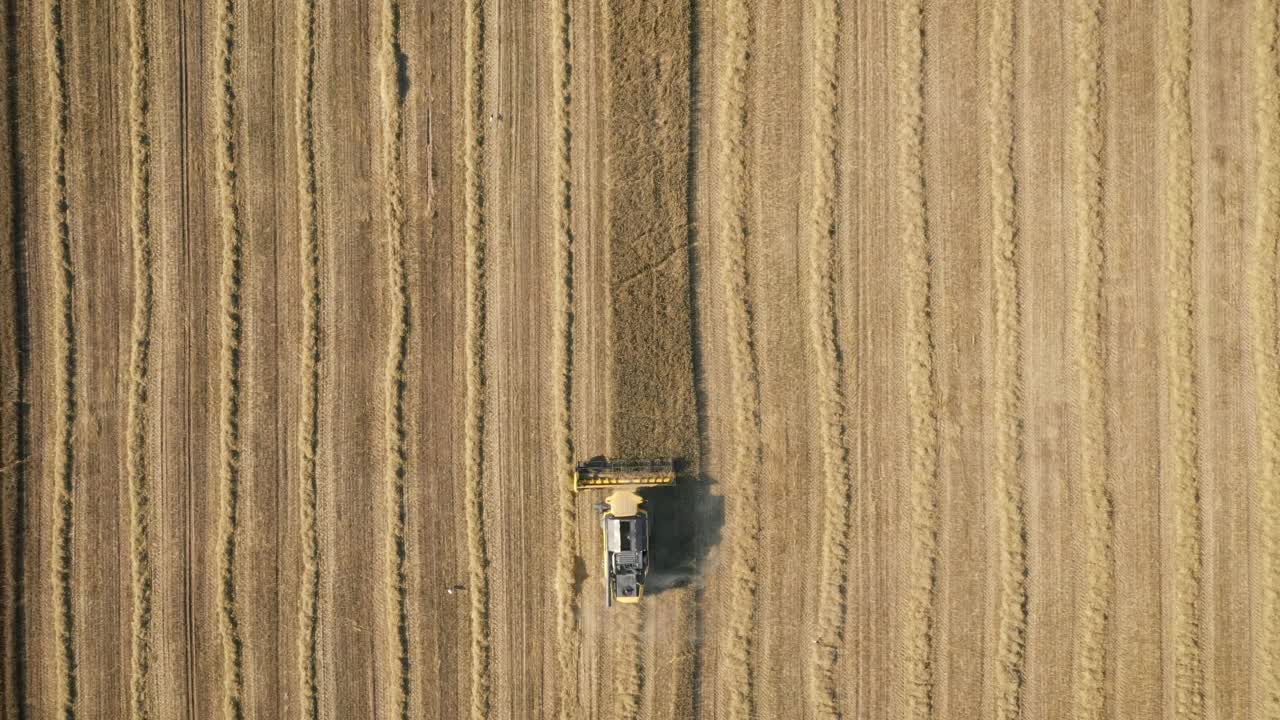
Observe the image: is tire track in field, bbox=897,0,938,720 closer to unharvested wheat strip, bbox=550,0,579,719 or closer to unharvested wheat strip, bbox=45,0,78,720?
unharvested wheat strip, bbox=550,0,579,719

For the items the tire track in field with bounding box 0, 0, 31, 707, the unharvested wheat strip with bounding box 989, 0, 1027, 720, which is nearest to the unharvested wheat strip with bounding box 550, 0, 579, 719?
the unharvested wheat strip with bounding box 989, 0, 1027, 720

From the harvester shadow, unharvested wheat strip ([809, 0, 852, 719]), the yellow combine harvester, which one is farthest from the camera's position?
the harvester shadow

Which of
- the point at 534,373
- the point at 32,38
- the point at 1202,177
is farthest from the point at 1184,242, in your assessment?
the point at 32,38

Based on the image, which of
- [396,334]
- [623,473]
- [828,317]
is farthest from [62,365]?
[828,317]

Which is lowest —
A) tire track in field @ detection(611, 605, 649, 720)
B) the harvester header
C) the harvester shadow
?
tire track in field @ detection(611, 605, 649, 720)

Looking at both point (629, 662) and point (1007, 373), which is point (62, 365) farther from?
point (1007, 373)

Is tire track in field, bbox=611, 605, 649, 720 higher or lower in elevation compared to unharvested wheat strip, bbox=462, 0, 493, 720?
lower

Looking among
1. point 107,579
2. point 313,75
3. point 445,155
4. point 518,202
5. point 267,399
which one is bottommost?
point 107,579

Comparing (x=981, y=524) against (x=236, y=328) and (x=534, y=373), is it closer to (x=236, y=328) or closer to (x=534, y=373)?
(x=534, y=373)
